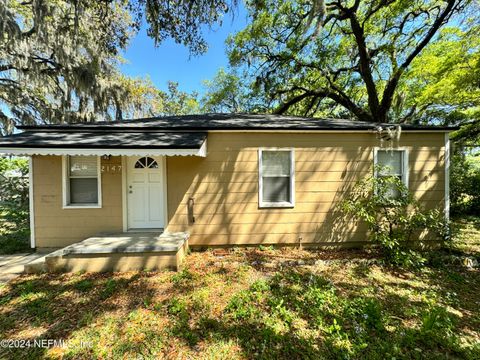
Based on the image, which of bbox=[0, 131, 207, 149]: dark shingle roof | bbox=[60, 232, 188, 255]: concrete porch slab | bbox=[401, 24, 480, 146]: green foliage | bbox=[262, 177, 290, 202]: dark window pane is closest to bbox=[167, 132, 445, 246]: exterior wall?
bbox=[262, 177, 290, 202]: dark window pane

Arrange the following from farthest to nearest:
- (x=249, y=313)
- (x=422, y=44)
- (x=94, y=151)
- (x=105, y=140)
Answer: (x=422, y=44), (x=105, y=140), (x=94, y=151), (x=249, y=313)

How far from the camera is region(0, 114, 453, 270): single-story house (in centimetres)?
540

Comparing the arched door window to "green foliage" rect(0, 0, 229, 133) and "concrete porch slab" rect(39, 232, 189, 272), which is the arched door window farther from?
"green foliage" rect(0, 0, 229, 133)

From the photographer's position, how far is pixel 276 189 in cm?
566

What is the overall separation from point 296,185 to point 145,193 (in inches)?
148

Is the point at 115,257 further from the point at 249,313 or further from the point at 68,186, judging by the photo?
the point at 249,313

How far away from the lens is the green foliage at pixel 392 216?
16.1ft

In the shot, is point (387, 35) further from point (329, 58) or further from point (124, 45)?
point (124, 45)

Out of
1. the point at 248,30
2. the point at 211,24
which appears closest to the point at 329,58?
the point at 248,30

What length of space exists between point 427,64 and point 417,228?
9252mm

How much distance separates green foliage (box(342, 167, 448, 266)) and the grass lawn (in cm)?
51

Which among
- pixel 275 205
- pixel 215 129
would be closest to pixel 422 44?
pixel 275 205

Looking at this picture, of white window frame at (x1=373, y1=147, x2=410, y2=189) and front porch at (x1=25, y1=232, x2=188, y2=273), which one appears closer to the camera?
front porch at (x1=25, y1=232, x2=188, y2=273)

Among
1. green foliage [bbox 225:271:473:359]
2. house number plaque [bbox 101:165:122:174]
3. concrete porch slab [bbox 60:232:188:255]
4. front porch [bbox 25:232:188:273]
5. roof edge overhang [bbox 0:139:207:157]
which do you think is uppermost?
roof edge overhang [bbox 0:139:207:157]
